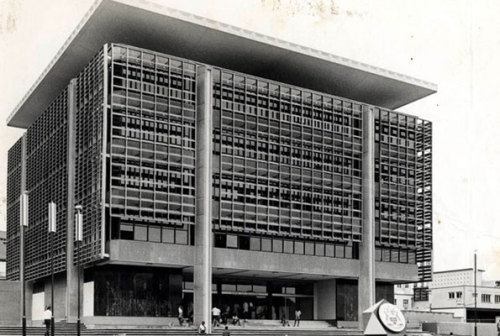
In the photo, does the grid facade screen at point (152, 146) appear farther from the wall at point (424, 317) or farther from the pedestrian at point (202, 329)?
the wall at point (424, 317)

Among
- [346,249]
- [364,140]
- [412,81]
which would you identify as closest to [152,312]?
[346,249]

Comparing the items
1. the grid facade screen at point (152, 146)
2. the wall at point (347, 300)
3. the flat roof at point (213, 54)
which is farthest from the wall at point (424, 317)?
the grid facade screen at point (152, 146)

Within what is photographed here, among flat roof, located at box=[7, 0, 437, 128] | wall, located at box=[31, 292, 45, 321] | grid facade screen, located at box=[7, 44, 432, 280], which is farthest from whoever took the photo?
wall, located at box=[31, 292, 45, 321]

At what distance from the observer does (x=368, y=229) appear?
56312 millimetres

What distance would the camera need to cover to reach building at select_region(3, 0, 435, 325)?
46312mm

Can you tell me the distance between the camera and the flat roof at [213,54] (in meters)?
46.8

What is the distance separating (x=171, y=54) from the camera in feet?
167

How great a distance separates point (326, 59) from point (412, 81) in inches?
369

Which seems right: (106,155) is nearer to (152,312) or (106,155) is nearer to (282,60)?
(152,312)

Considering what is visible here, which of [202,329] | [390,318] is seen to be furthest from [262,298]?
[390,318]

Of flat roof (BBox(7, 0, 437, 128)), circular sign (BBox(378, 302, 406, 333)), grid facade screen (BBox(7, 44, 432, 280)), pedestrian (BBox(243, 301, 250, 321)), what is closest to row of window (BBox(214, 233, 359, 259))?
A: grid facade screen (BBox(7, 44, 432, 280))

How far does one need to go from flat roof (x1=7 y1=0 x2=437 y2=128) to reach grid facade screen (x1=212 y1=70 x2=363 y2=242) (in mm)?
2105

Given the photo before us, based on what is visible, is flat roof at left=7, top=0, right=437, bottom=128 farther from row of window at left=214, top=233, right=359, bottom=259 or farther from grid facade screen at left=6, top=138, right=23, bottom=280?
row of window at left=214, top=233, right=359, bottom=259

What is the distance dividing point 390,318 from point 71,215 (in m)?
35.9
